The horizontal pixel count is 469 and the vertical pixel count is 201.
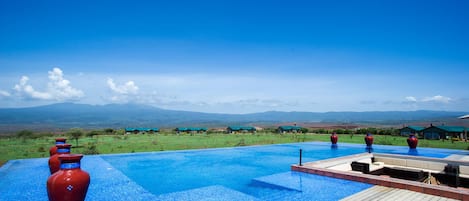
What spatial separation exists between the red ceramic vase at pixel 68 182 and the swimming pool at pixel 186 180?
219 centimetres

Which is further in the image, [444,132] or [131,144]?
[444,132]

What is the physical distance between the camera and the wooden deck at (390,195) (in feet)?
15.9

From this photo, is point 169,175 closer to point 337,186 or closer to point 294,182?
point 294,182

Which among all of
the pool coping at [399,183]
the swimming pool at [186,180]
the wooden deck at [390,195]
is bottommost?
the swimming pool at [186,180]

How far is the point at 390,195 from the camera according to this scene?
509 centimetres

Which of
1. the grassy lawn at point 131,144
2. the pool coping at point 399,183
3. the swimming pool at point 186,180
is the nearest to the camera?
the pool coping at point 399,183

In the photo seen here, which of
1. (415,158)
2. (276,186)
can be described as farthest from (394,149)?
(276,186)

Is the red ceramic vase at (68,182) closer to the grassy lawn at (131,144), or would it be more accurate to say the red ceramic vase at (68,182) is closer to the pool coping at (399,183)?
the pool coping at (399,183)

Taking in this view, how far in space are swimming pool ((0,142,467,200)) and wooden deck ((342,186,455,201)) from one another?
382mm

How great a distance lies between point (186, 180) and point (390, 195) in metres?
4.32

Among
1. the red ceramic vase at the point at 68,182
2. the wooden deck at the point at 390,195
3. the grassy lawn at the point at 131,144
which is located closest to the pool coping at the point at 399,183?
the wooden deck at the point at 390,195

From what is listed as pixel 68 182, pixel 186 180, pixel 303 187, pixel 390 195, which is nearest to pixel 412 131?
pixel 303 187

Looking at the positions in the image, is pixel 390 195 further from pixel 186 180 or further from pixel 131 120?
pixel 131 120

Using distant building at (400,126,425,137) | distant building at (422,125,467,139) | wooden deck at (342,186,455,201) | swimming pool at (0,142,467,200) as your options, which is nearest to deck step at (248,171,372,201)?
swimming pool at (0,142,467,200)
